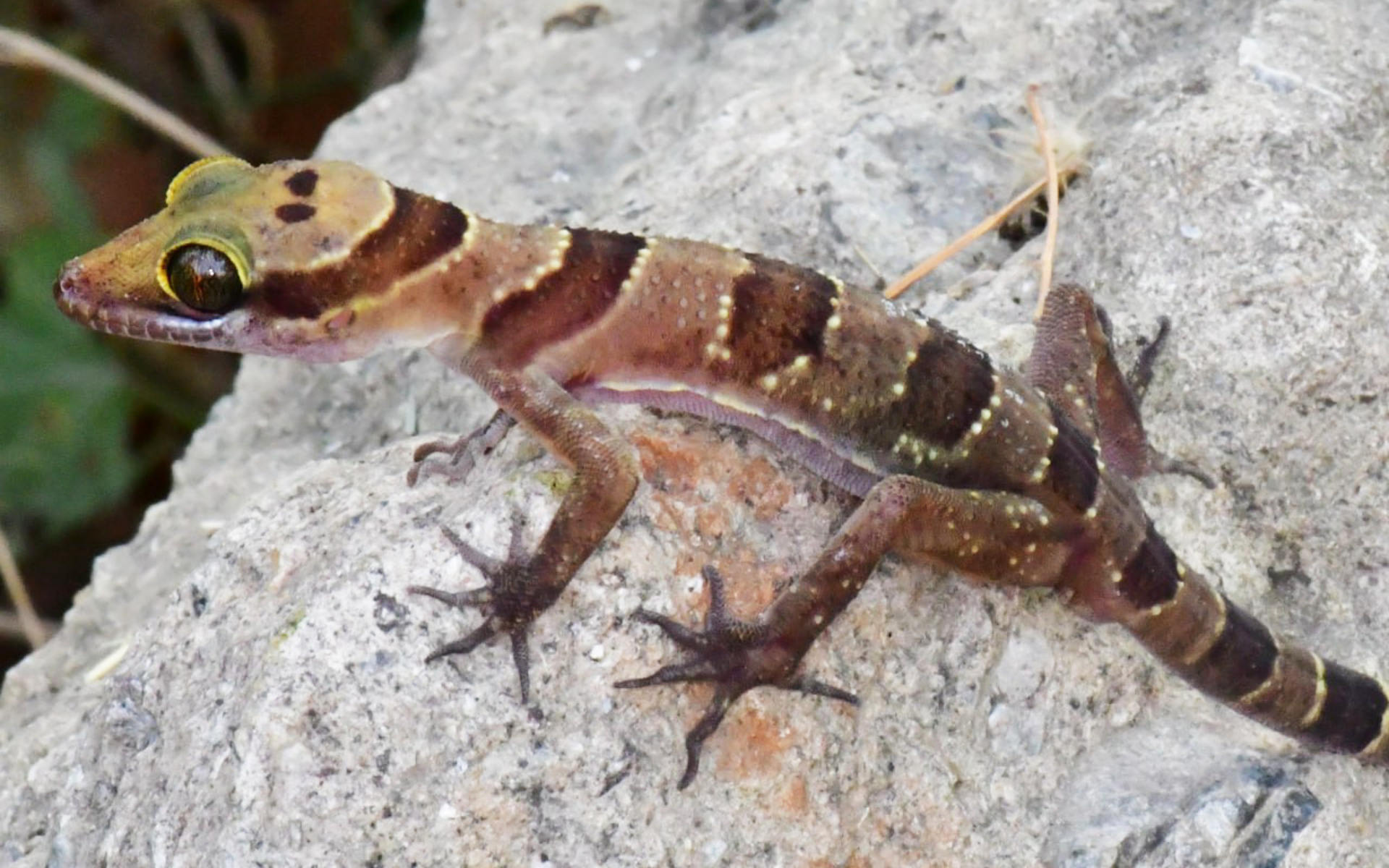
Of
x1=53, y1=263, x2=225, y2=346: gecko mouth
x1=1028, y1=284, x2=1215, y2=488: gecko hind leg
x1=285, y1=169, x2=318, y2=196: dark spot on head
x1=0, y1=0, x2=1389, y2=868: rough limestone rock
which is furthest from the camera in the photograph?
x1=1028, y1=284, x2=1215, y2=488: gecko hind leg

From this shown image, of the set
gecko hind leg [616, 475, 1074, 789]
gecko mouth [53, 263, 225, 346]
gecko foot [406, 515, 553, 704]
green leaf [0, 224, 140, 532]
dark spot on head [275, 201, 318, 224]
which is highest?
dark spot on head [275, 201, 318, 224]

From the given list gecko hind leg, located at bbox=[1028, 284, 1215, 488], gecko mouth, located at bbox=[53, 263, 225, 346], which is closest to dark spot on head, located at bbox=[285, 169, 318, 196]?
gecko mouth, located at bbox=[53, 263, 225, 346]

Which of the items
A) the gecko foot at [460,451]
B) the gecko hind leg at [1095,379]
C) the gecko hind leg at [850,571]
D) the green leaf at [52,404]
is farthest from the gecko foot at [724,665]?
the green leaf at [52,404]

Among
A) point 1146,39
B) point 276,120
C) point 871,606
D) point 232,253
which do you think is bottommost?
point 276,120

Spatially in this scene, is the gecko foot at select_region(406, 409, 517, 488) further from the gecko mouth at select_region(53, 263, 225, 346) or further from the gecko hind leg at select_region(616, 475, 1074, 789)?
the gecko hind leg at select_region(616, 475, 1074, 789)

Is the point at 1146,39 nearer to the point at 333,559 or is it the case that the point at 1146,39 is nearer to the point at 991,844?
the point at 991,844

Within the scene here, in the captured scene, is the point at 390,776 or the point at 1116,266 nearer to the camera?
the point at 390,776

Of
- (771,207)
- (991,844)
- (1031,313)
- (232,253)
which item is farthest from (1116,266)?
(232,253)
